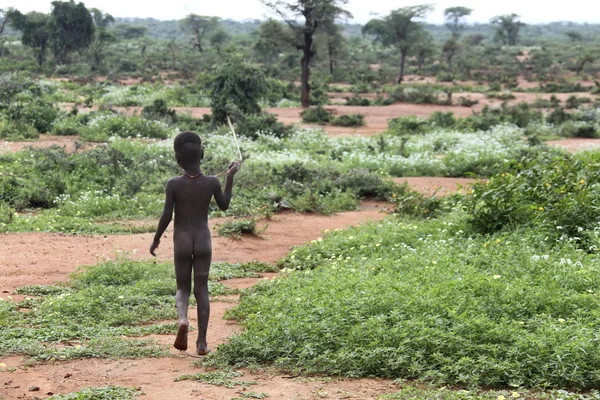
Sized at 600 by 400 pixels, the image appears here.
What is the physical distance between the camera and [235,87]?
20047 mm

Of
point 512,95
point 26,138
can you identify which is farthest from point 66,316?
point 512,95

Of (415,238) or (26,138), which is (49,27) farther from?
(415,238)

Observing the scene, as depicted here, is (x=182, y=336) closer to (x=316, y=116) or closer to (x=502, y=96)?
(x=316, y=116)

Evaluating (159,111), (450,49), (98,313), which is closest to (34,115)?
(159,111)

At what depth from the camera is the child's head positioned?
16.5 feet

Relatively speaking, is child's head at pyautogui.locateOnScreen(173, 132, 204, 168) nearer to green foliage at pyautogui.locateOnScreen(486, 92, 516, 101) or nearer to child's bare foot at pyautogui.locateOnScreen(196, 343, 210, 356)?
child's bare foot at pyautogui.locateOnScreen(196, 343, 210, 356)

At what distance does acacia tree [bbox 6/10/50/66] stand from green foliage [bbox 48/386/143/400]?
37.5m

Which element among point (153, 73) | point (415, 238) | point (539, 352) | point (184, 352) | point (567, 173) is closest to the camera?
point (539, 352)

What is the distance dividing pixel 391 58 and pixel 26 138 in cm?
3892

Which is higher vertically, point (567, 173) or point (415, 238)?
point (567, 173)

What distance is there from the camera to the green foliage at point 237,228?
9.74 meters

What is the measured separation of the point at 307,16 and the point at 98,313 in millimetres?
23116

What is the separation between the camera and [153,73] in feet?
124

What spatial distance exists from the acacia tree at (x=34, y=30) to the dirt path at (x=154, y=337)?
105 feet
